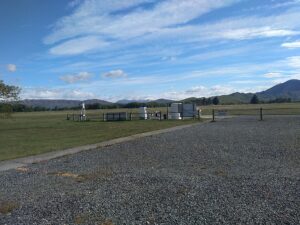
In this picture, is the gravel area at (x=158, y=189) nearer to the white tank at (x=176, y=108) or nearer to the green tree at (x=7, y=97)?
the green tree at (x=7, y=97)

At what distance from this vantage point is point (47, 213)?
7164 mm

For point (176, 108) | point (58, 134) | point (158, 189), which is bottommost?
point (58, 134)

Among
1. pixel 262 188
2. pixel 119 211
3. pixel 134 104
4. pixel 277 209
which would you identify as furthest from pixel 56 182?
pixel 134 104

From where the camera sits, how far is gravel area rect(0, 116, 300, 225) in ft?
22.2

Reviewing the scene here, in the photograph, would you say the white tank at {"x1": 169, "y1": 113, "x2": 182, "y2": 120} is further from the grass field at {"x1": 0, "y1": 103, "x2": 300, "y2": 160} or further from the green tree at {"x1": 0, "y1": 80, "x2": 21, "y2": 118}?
the green tree at {"x1": 0, "y1": 80, "x2": 21, "y2": 118}

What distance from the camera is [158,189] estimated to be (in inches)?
344

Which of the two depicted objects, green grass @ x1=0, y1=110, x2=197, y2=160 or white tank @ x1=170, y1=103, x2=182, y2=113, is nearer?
green grass @ x1=0, y1=110, x2=197, y2=160

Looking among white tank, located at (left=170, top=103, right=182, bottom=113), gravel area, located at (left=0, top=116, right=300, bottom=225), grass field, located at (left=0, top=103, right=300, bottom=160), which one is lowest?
grass field, located at (left=0, top=103, right=300, bottom=160)

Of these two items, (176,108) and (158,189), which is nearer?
(158,189)

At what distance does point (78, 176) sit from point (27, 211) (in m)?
3.50

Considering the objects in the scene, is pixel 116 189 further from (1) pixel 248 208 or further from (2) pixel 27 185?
(1) pixel 248 208

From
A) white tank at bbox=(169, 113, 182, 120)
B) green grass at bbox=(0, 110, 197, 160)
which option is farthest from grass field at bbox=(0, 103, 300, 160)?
white tank at bbox=(169, 113, 182, 120)

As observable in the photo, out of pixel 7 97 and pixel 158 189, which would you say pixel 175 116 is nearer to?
pixel 7 97

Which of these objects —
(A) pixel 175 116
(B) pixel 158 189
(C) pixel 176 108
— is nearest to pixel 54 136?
(B) pixel 158 189
